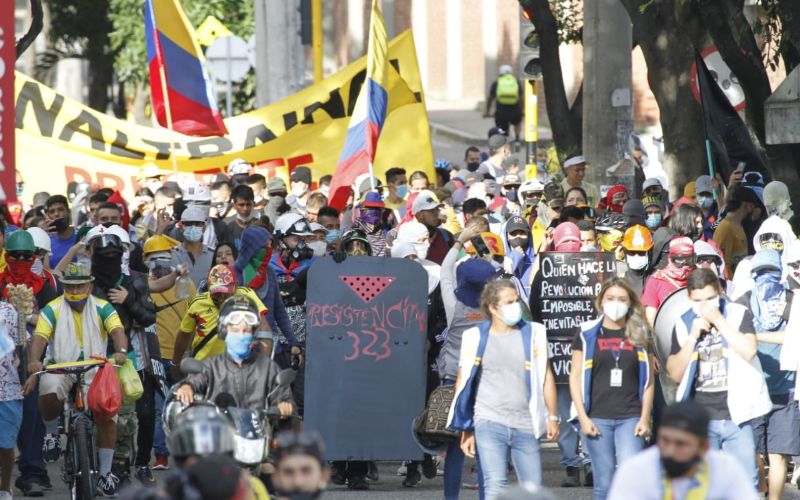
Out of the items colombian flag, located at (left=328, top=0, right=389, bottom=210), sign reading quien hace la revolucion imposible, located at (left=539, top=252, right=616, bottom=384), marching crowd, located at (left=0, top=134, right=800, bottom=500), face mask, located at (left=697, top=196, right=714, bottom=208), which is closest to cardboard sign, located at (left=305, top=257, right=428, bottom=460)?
marching crowd, located at (left=0, top=134, right=800, bottom=500)

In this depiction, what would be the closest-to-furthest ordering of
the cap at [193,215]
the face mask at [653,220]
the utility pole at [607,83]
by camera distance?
the cap at [193,215] < the face mask at [653,220] < the utility pole at [607,83]

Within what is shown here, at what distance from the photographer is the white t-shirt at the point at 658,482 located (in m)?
5.69

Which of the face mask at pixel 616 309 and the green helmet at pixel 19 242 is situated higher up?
the green helmet at pixel 19 242

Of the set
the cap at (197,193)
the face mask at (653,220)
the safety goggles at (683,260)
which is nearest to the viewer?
the safety goggles at (683,260)

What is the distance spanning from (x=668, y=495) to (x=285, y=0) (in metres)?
14.4

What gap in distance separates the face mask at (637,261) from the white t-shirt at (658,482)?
5.28 meters

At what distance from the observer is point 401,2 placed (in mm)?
43625

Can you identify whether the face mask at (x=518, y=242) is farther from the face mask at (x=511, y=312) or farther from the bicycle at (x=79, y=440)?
the bicycle at (x=79, y=440)

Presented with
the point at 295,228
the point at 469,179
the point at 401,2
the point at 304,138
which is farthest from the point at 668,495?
the point at 401,2

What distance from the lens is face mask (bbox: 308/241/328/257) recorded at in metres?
12.0

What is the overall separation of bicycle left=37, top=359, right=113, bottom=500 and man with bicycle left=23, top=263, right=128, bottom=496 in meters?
0.09

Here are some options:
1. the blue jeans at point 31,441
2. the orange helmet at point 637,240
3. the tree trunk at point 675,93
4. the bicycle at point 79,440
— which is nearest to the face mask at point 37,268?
the blue jeans at point 31,441

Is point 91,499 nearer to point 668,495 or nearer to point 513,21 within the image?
point 668,495

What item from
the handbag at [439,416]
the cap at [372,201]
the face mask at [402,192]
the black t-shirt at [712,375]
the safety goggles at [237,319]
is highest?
the face mask at [402,192]
